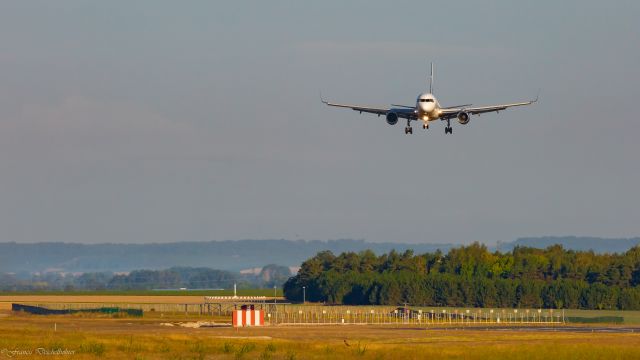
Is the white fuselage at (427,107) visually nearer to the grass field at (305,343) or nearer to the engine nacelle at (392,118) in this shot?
the engine nacelle at (392,118)

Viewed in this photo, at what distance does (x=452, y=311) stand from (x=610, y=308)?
21028 millimetres

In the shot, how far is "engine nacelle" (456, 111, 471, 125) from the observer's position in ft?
424

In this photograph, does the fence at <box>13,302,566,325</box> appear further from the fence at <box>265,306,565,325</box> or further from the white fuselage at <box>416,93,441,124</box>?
the white fuselage at <box>416,93,441,124</box>

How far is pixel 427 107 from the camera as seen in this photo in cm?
12862

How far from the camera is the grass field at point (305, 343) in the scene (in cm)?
9138

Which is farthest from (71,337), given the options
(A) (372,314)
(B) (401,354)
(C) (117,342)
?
(A) (372,314)

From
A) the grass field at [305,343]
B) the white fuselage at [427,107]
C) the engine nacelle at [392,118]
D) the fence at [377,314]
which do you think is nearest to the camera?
the grass field at [305,343]

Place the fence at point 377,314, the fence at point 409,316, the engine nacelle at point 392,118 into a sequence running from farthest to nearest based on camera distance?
the fence at point 377,314
the fence at point 409,316
the engine nacelle at point 392,118

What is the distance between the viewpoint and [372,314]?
558 ft

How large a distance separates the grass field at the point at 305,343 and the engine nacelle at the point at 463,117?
19038 millimetres

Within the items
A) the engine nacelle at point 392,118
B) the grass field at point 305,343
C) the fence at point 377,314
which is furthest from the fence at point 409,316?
the grass field at point 305,343

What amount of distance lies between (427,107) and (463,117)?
3.53 meters

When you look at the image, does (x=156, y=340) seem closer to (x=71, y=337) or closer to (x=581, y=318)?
(x=71, y=337)

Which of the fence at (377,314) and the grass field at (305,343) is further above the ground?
the fence at (377,314)
